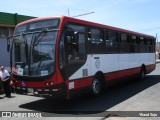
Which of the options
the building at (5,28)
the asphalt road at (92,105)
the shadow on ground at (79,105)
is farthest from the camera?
Answer: the building at (5,28)

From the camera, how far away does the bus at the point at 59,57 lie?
984 centimetres

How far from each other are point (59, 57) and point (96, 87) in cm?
325

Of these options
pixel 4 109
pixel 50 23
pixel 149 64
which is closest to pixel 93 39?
pixel 50 23

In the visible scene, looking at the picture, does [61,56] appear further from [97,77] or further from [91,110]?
[97,77]

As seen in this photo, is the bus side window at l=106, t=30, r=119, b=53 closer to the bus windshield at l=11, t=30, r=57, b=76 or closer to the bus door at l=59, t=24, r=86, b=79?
the bus door at l=59, t=24, r=86, b=79

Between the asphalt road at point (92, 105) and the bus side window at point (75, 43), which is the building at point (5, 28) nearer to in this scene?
the asphalt road at point (92, 105)

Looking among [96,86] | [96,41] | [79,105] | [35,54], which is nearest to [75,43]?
[35,54]

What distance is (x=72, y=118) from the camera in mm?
8742

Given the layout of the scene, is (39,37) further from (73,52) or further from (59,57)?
(73,52)

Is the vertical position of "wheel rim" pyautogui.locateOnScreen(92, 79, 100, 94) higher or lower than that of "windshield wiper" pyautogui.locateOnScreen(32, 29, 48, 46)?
lower

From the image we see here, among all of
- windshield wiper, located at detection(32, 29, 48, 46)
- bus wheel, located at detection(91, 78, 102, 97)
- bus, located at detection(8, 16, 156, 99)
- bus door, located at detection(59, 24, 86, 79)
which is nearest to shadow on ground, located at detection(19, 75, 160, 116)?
bus wheel, located at detection(91, 78, 102, 97)

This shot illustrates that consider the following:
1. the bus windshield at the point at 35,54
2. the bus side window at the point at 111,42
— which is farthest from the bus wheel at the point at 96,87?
the bus windshield at the point at 35,54

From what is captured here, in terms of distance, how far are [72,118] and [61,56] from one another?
215cm

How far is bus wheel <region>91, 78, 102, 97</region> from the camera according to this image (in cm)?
1213
